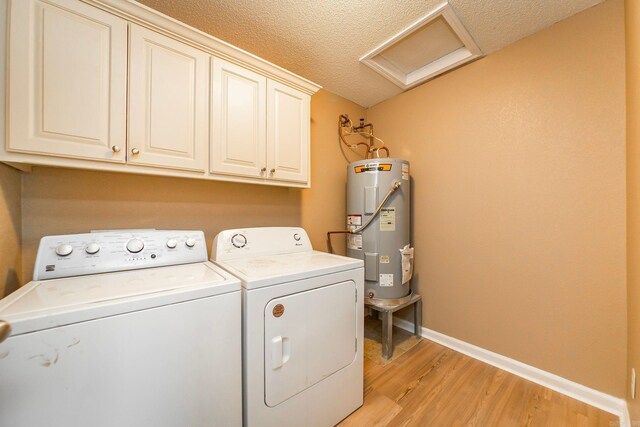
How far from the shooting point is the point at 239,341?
945mm

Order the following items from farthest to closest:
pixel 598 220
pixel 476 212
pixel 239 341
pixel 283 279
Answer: pixel 476 212, pixel 598 220, pixel 283 279, pixel 239 341

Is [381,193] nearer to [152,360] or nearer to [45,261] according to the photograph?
[152,360]

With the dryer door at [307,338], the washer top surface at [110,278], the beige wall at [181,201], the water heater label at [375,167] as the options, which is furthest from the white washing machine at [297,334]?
the water heater label at [375,167]

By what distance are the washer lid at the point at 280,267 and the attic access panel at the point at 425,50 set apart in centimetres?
154

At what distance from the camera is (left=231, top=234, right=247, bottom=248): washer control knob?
1.45 metres

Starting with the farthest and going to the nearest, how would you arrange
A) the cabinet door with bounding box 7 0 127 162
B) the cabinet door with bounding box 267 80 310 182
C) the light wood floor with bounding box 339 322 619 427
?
the cabinet door with bounding box 267 80 310 182 → the light wood floor with bounding box 339 322 619 427 → the cabinet door with bounding box 7 0 127 162

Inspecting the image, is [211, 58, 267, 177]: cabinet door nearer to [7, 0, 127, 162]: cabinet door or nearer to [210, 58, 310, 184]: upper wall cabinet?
[210, 58, 310, 184]: upper wall cabinet

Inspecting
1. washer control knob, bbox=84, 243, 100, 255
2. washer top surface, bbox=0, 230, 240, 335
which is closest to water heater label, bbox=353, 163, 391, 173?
washer top surface, bbox=0, 230, 240, 335

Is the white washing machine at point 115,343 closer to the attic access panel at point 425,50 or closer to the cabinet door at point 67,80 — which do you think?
the cabinet door at point 67,80

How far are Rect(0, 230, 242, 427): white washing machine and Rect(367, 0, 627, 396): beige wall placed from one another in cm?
179

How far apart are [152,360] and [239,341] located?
0.94 feet

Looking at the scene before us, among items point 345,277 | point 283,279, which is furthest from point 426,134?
point 283,279

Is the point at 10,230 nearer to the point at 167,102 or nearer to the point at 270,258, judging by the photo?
the point at 167,102

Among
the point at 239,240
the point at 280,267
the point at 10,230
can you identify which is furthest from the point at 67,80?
the point at 280,267
